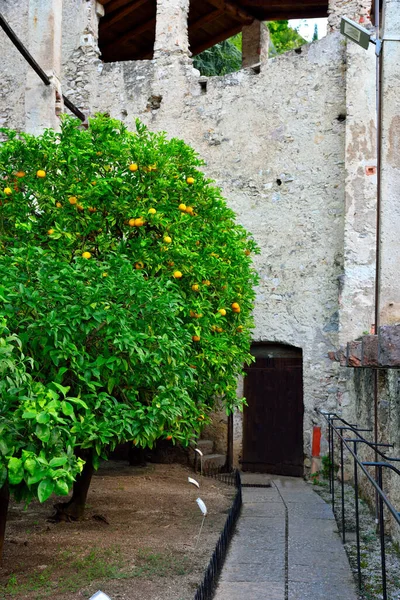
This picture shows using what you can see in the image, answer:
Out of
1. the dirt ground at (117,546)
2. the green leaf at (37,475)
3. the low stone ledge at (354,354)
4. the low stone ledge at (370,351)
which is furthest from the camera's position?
the low stone ledge at (354,354)

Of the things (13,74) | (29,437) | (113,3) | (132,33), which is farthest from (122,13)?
(29,437)

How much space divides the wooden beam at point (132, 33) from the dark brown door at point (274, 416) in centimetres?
866

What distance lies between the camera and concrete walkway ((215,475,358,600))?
210 inches

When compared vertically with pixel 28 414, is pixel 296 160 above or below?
above

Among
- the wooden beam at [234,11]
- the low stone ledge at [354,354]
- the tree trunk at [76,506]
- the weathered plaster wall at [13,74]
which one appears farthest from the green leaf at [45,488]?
the wooden beam at [234,11]

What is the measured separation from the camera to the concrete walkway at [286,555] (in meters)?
5.33

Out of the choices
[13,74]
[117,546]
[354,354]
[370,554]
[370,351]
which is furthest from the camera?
[13,74]

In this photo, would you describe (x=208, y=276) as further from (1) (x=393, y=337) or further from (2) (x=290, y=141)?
(2) (x=290, y=141)

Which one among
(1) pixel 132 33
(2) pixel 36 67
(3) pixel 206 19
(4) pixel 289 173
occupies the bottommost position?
(4) pixel 289 173

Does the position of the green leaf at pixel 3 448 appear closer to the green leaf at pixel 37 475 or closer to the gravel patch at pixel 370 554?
the green leaf at pixel 37 475

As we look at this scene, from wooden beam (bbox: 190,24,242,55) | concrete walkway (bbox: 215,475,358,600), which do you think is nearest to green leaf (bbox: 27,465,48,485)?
concrete walkway (bbox: 215,475,358,600)

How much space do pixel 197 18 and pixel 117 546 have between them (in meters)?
13.0

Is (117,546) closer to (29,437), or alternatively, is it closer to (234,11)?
(29,437)

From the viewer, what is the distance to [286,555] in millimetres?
6414
